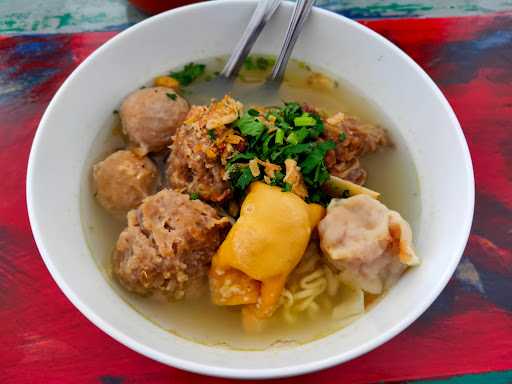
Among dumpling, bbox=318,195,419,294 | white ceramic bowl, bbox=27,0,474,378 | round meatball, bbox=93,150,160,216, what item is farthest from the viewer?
round meatball, bbox=93,150,160,216

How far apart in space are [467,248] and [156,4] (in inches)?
71.3

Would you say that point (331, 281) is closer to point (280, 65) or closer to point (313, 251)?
point (313, 251)

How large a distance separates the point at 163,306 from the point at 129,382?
284mm

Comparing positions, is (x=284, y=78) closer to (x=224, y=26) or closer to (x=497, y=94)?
(x=224, y=26)

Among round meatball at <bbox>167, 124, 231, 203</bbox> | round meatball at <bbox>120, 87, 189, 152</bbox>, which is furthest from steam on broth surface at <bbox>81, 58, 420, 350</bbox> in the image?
round meatball at <bbox>167, 124, 231, 203</bbox>

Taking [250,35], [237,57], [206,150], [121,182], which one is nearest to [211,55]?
[237,57]

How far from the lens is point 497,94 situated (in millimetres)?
2256

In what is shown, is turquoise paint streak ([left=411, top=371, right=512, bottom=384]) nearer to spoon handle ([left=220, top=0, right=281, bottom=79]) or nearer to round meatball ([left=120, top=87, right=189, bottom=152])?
round meatball ([left=120, top=87, right=189, bottom=152])

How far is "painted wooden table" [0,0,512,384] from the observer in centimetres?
166

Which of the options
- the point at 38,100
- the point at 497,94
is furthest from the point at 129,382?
the point at 497,94

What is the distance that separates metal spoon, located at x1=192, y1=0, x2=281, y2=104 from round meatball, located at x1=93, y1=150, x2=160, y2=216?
0.49 m

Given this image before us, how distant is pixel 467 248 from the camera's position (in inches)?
75.7

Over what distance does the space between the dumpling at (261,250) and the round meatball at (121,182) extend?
0.43 metres

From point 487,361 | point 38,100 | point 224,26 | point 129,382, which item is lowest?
point 129,382
